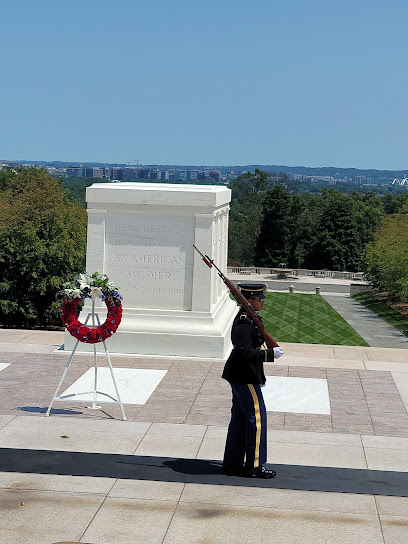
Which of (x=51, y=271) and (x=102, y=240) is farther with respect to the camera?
(x=51, y=271)

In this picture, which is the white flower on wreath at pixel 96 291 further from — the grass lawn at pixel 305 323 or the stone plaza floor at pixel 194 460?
the grass lawn at pixel 305 323

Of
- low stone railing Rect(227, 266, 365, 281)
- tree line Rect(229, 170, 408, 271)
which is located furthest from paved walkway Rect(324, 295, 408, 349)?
tree line Rect(229, 170, 408, 271)

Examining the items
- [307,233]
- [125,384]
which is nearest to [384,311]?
[125,384]

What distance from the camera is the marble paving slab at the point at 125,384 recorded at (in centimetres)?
1196

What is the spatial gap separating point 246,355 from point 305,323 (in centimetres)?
2508

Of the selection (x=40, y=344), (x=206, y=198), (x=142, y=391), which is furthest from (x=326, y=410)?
(x=40, y=344)

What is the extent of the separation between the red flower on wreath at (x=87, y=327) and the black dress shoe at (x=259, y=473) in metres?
3.02

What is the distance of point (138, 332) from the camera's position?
1495 cm

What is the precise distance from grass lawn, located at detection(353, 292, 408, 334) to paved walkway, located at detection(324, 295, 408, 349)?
0.29 m

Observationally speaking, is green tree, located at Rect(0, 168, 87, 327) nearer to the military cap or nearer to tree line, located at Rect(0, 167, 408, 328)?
tree line, located at Rect(0, 167, 408, 328)

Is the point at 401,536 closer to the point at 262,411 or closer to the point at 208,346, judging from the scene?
the point at 262,411

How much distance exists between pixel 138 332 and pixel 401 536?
8162 millimetres

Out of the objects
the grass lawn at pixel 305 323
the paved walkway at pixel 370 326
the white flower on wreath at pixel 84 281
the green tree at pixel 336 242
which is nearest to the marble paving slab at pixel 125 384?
the white flower on wreath at pixel 84 281

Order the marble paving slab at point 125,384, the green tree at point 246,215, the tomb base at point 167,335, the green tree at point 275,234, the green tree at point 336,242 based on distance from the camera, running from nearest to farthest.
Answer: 1. the marble paving slab at point 125,384
2. the tomb base at point 167,335
3. the green tree at point 336,242
4. the green tree at point 275,234
5. the green tree at point 246,215
